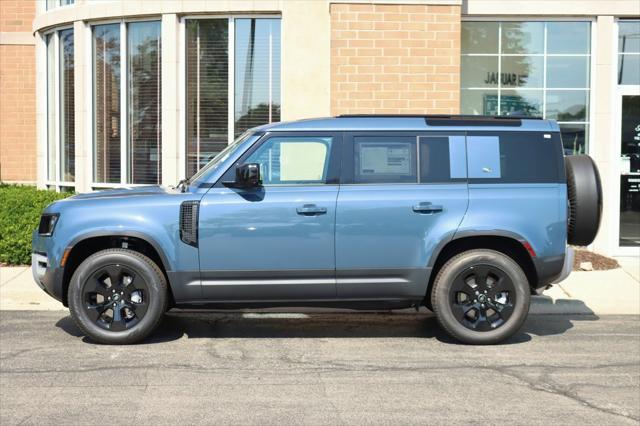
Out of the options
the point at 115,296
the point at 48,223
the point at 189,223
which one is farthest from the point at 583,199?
the point at 48,223

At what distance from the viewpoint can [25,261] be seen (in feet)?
37.1

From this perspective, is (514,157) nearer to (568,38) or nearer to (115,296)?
(115,296)

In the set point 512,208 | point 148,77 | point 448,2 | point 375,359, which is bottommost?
point 375,359

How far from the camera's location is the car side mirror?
696 cm

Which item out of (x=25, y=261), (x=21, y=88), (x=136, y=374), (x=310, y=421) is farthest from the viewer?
(x=21, y=88)

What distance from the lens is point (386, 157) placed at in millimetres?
7375

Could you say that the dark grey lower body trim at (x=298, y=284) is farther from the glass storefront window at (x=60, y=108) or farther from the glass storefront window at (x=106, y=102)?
the glass storefront window at (x=60, y=108)

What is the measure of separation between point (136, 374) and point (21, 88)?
36.7 ft

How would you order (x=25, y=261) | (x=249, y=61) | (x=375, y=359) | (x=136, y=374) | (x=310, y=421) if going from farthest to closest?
(x=249, y=61) < (x=25, y=261) < (x=375, y=359) < (x=136, y=374) < (x=310, y=421)

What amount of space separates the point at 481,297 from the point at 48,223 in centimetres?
381

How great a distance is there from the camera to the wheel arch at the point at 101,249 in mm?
7137

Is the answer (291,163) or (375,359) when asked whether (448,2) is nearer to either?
(291,163)

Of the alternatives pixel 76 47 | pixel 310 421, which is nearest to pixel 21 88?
pixel 76 47

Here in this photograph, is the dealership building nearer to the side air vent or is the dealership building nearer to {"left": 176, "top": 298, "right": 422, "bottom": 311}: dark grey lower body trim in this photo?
{"left": 176, "top": 298, "right": 422, "bottom": 311}: dark grey lower body trim
